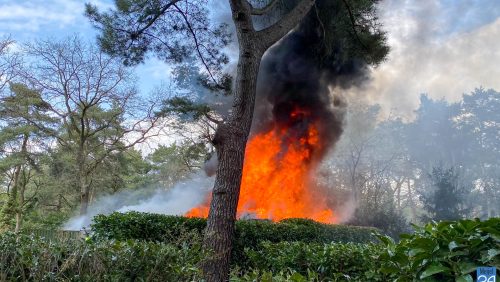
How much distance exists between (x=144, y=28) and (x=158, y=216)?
4733 millimetres

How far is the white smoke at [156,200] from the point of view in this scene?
68.6ft

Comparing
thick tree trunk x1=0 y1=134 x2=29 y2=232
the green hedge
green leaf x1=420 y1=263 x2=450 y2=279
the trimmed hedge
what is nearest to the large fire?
the trimmed hedge

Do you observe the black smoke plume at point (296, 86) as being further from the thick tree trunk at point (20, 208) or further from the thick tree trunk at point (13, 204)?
the thick tree trunk at point (20, 208)

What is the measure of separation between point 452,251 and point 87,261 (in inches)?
87.1

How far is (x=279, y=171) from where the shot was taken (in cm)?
1694

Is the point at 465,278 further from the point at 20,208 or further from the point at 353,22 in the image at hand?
the point at 20,208

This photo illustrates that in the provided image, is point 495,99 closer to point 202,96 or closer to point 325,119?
point 325,119

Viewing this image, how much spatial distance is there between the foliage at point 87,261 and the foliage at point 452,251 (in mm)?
1541

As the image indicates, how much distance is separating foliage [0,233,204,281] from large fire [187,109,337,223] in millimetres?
13369

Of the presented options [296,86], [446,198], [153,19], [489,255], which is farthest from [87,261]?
[446,198]

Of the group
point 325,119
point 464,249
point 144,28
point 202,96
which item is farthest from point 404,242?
point 202,96

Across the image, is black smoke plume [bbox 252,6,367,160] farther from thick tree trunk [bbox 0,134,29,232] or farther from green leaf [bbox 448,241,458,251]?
green leaf [bbox 448,241,458,251]

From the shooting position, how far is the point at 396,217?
79.1 ft

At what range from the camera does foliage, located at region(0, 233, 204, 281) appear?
8.55 feet
